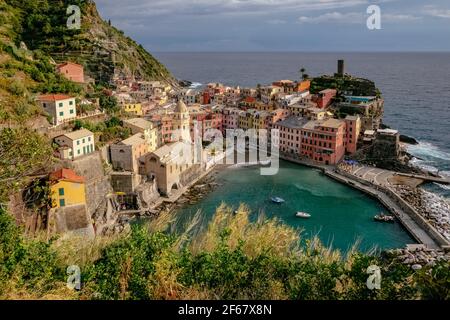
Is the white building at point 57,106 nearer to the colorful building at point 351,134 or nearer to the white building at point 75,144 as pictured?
the white building at point 75,144

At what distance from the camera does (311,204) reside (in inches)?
984

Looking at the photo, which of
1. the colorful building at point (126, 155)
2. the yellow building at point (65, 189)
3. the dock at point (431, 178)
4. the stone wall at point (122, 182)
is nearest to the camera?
the yellow building at point (65, 189)

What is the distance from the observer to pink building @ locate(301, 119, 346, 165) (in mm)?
31797

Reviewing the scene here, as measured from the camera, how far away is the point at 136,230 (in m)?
8.76

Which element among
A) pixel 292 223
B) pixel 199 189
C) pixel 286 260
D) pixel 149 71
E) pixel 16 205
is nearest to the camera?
pixel 286 260

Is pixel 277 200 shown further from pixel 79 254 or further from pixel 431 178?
pixel 79 254

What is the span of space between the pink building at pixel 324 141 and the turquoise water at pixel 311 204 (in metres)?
1.86

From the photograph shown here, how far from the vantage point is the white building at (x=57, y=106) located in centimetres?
2434

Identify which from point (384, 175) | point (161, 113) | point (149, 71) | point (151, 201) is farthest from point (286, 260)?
point (149, 71)

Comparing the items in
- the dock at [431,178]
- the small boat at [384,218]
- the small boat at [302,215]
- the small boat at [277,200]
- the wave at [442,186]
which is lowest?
the small boat at [384,218]

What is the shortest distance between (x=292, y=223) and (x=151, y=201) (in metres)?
8.24

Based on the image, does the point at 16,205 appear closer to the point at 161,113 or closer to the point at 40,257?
the point at 40,257

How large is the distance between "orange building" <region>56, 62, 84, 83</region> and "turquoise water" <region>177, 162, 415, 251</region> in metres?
14.6

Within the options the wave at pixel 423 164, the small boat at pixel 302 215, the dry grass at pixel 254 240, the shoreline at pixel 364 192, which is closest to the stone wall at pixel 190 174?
the shoreline at pixel 364 192
